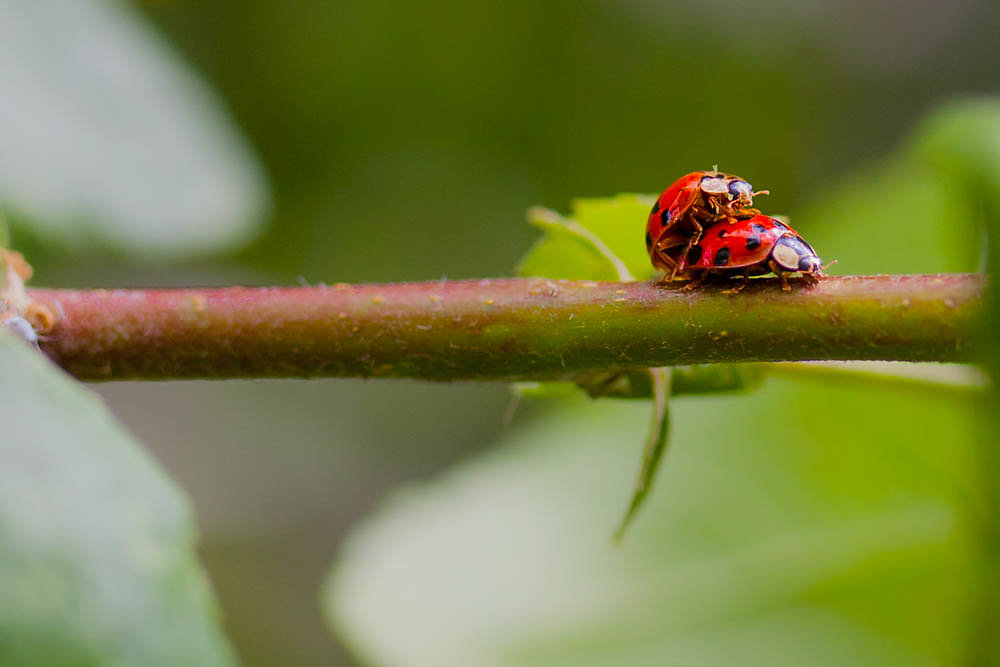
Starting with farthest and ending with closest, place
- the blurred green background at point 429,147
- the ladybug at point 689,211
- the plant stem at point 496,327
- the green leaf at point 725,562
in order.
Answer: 1. the blurred green background at point 429,147
2. the green leaf at point 725,562
3. the ladybug at point 689,211
4. the plant stem at point 496,327

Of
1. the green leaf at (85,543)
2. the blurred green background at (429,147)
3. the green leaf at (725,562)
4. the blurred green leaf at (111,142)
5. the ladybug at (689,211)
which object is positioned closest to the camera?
the green leaf at (85,543)

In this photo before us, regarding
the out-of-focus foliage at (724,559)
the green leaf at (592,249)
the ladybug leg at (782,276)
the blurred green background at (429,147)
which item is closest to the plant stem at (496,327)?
the ladybug leg at (782,276)

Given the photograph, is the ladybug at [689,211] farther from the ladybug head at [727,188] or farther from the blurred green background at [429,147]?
the blurred green background at [429,147]

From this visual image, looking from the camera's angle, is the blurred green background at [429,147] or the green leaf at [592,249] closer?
the green leaf at [592,249]

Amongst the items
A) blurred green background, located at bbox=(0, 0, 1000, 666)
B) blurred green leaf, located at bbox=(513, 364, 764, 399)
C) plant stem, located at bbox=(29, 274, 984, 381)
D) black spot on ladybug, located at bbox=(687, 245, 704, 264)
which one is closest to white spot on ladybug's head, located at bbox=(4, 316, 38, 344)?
plant stem, located at bbox=(29, 274, 984, 381)

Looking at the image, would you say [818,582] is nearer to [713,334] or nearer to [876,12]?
[713,334]

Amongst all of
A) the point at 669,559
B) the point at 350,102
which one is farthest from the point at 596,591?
the point at 350,102
